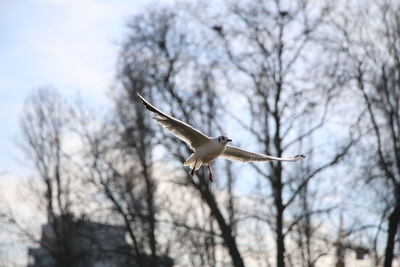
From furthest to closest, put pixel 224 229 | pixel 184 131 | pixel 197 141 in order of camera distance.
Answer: pixel 224 229 → pixel 197 141 → pixel 184 131

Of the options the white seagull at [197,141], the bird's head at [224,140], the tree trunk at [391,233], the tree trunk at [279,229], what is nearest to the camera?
the white seagull at [197,141]

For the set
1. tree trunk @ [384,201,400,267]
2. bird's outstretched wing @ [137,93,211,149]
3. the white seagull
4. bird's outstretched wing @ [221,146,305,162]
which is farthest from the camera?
tree trunk @ [384,201,400,267]

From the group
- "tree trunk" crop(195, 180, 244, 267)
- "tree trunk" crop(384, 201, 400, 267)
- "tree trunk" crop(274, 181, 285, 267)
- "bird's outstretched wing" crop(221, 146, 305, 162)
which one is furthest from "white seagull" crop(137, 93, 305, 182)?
"tree trunk" crop(384, 201, 400, 267)

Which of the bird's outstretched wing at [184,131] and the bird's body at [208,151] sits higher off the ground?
the bird's outstretched wing at [184,131]

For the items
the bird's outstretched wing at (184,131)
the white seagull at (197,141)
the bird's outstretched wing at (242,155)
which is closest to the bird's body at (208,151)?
the white seagull at (197,141)

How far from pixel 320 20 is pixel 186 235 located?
7.67m

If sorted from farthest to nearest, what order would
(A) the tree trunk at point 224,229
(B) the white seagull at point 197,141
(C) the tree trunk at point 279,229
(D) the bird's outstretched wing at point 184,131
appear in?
1. (A) the tree trunk at point 224,229
2. (C) the tree trunk at point 279,229
3. (B) the white seagull at point 197,141
4. (D) the bird's outstretched wing at point 184,131

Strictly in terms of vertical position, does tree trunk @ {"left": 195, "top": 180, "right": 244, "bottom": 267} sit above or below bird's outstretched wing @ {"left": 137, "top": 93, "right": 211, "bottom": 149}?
above

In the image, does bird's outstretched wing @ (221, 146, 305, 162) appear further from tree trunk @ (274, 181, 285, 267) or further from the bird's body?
tree trunk @ (274, 181, 285, 267)

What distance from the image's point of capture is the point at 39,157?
109 ft

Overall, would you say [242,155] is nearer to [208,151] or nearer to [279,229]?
[208,151]

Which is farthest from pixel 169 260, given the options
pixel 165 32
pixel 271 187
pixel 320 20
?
pixel 320 20

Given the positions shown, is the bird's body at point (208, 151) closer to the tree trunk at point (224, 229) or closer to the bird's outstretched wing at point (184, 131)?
the bird's outstretched wing at point (184, 131)

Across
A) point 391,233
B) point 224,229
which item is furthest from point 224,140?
point 391,233
